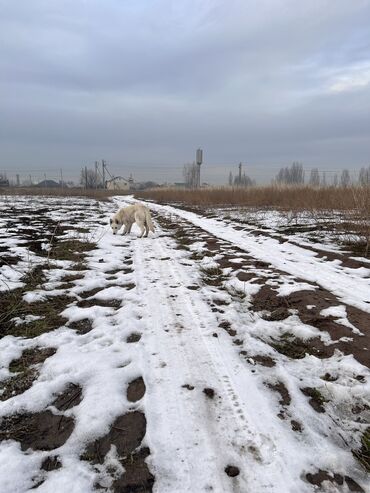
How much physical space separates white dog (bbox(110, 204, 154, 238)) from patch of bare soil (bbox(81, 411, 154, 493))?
7712 mm

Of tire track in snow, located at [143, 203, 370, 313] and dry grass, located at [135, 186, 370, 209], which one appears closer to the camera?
tire track in snow, located at [143, 203, 370, 313]

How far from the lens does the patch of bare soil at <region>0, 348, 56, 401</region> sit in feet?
8.22

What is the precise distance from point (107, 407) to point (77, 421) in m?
0.21

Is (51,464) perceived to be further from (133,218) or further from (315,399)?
(133,218)

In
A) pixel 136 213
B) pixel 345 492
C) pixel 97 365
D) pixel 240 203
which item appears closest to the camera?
pixel 345 492

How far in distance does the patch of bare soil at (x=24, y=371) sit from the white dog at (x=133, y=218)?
6.75 metres

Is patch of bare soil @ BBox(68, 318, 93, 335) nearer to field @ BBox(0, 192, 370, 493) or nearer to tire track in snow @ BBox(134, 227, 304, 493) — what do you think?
field @ BBox(0, 192, 370, 493)

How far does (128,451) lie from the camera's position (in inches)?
75.1

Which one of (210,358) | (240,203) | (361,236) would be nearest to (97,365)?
(210,358)

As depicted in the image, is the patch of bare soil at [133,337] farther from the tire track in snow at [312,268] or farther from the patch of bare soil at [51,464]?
the tire track in snow at [312,268]

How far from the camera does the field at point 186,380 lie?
5.77 feet

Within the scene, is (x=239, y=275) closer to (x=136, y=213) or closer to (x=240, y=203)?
(x=136, y=213)

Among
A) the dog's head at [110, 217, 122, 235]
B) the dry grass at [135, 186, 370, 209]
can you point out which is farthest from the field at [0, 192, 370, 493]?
the dog's head at [110, 217, 122, 235]

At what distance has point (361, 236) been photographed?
7.24 metres
